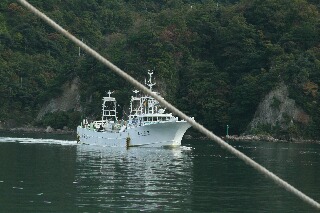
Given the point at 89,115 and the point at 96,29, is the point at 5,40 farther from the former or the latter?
the point at 89,115

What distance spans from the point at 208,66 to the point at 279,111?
13.7m

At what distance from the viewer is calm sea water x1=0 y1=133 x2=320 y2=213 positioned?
29.1m

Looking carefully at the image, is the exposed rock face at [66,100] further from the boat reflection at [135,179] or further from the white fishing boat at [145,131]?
the boat reflection at [135,179]

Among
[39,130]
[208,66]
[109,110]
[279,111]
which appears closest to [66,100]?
[39,130]

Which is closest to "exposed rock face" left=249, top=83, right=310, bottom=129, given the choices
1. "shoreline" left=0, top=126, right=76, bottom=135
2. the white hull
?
"shoreline" left=0, top=126, right=76, bottom=135

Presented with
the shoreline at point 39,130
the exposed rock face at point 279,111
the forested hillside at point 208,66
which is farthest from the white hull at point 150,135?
the shoreline at point 39,130

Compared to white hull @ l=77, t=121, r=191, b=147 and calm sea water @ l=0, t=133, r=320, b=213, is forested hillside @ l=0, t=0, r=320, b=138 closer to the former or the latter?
white hull @ l=77, t=121, r=191, b=147

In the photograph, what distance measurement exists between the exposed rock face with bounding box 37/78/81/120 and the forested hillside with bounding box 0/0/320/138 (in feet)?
2.84

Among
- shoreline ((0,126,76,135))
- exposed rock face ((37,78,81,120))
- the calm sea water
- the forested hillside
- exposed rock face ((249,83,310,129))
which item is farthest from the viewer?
exposed rock face ((37,78,81,120))

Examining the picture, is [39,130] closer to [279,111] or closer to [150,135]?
[279,111]

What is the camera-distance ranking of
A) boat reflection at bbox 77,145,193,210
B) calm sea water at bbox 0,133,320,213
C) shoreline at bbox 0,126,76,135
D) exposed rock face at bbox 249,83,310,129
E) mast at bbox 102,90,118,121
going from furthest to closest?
shoreline at bbox 0,126,76,135
exposed rock face at bbox 249,83,310,129
mast at bbox 102,90,118,121
boat reflection at bbox 77,145,193,210
calm sea water at bbox 0,133,320,213

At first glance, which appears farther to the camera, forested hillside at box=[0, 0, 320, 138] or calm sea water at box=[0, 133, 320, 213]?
forested hillside at box=[0, 0, 320, 138]

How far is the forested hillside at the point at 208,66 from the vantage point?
10369 centimetres

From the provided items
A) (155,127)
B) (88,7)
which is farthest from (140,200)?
(88,7)
